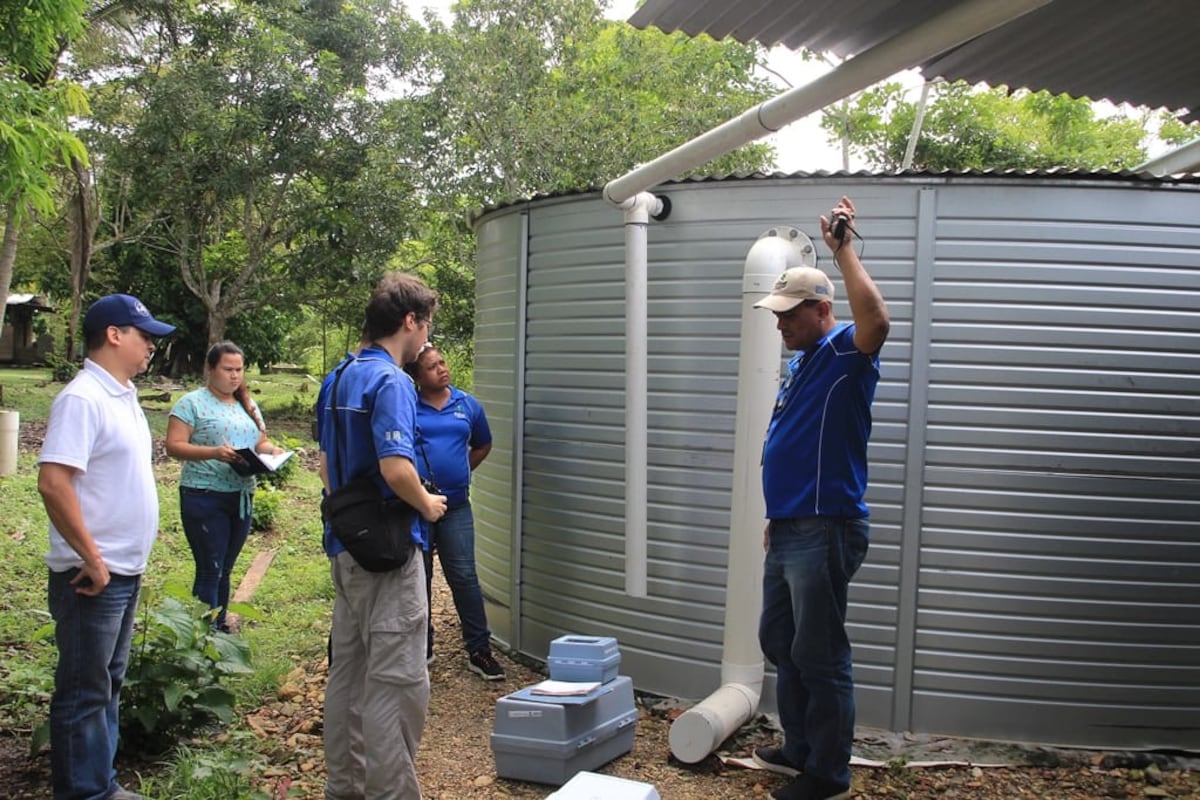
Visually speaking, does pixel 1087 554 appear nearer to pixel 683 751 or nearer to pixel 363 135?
pixel 683 751

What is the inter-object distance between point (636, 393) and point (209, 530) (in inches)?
96.1

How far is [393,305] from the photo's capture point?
349cm

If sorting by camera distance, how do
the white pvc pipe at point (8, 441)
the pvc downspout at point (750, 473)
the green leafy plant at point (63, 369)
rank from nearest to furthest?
the pvc downspout at point (750, 473)
the white pvc pipe at point (8, 441)
the green leafy plant at point (63, 369)

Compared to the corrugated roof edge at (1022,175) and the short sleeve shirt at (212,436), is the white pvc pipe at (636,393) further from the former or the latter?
the short sleeve shirt at (212,436)

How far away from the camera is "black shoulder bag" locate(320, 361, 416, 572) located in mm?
3271

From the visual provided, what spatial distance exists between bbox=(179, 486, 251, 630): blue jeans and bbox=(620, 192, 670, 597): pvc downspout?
2.18 meters

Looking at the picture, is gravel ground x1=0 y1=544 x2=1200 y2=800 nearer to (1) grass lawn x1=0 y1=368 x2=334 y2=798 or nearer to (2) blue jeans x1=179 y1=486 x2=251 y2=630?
(1) grass lawn x1=0 y1=368 x2=334 y2=798

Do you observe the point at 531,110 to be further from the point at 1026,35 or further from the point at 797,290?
the point at 797,290

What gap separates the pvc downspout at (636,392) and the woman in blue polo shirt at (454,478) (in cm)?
105

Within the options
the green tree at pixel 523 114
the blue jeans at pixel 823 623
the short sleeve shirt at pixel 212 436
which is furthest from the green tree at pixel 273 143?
the blue jeans at pixel 823 623

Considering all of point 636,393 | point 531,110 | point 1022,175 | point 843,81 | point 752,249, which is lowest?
point 636,393

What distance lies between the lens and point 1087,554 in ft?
14.7

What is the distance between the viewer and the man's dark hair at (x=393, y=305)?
11.4 feet

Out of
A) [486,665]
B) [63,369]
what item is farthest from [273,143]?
[486,665]
